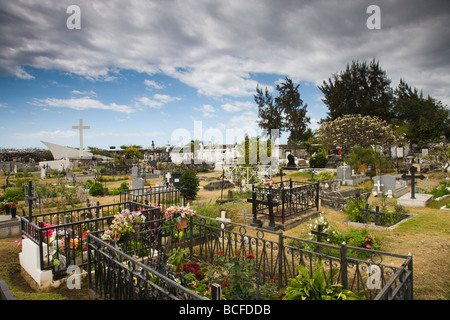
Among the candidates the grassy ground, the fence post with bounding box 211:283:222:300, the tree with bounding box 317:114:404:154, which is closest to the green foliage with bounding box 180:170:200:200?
the grassy ground

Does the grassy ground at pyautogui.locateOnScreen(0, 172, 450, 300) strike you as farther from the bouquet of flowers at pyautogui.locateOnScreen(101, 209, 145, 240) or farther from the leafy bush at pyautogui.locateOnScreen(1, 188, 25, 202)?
the leafy bush at pyautogui.locateOnScreen(1, 188, 25, 202)

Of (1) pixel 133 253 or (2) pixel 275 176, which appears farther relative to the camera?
(2) pixel 275 176

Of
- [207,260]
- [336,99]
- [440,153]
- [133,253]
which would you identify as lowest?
[207,260]

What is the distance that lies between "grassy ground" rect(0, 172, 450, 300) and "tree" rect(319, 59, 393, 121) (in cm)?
3251

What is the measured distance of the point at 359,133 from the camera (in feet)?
85.0

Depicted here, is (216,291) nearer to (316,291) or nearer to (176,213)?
(316,291)

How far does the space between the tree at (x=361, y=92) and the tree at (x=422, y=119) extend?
201 centimetres

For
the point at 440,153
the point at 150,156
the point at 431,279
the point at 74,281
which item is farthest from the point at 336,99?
the point at 74,281

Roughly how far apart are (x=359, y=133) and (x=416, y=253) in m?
22.2

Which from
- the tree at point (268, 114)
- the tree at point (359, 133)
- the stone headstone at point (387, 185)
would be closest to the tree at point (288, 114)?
the tree at point (268, 114)

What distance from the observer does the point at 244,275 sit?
13.3 ft

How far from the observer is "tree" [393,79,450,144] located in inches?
1375

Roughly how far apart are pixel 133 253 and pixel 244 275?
2.66 m
